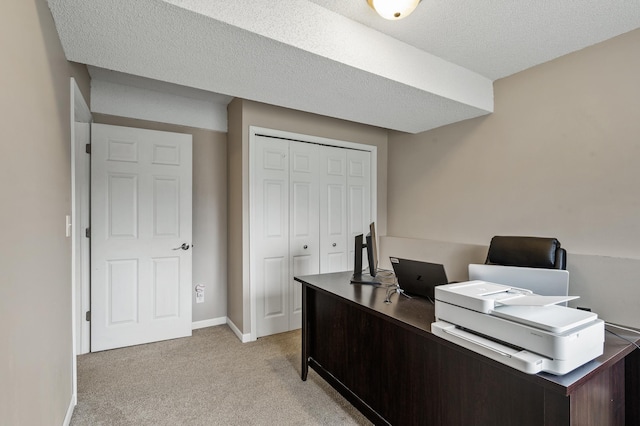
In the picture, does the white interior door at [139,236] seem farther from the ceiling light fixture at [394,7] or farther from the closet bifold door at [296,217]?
the ceiling light fixture at [394,7]

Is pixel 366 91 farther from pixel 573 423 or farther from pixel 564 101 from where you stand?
pixel 573 423

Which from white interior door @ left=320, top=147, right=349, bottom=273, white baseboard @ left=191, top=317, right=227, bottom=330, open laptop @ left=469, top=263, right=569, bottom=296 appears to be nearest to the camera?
open laptop @ left=469, top=263, right=569, bottom=296

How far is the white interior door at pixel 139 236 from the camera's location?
9.78 feet

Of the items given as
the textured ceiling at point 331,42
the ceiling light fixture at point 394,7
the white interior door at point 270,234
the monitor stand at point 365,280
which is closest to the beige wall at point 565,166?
the textured ceiling at point 331,42

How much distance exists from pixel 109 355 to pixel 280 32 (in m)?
3.02

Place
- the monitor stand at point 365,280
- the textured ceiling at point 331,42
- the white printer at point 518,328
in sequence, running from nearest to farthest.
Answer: the white printer at point 518,328
the textured ceiling at point 331,42
the monitor stand at point 365,280

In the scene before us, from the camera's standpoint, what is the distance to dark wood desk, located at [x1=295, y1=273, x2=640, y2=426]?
1118mm

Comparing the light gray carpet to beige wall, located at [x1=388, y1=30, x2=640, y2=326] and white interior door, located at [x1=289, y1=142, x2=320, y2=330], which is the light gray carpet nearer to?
white interior door, located at [x1=289, y1=142, x2=320, y2=330]

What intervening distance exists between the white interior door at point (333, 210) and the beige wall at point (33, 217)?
2392 mm

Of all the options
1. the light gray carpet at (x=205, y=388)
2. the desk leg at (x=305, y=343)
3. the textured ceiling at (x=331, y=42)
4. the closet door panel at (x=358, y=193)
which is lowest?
the light gray carpet at (x=205, y=388)

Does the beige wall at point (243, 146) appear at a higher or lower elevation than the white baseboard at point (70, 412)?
higher

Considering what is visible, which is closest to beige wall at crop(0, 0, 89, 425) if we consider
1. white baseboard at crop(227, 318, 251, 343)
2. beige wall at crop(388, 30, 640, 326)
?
white baseboard at crop(227, 318, 251, 343)

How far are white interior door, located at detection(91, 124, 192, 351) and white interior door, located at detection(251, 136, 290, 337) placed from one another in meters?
0.72

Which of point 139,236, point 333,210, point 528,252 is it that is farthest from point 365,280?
point 139,236
